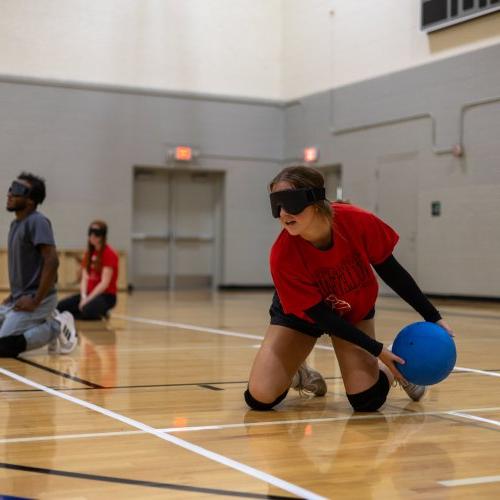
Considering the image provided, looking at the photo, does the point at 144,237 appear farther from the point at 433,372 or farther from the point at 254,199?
the point at 433,372

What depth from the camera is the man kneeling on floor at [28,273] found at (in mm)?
6496

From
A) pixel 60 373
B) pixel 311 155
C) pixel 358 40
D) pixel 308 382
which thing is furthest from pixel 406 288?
pixel 311 155

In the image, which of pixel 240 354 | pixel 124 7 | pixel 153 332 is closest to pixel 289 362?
pixel 240 354

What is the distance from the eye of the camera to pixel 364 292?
176 inches

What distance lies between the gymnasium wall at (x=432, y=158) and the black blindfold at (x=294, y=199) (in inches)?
395

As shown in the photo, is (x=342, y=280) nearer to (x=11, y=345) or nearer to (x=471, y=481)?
(x=471, y=481)

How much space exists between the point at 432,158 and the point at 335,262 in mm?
10922

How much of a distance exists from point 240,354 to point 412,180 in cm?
902

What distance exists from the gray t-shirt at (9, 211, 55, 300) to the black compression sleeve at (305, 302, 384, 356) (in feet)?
9.35

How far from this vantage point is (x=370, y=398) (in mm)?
4414

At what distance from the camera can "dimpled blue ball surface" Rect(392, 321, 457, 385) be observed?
13.8ft

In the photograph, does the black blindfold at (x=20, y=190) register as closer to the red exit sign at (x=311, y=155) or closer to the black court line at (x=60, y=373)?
the black court line at (x=60, y=373)

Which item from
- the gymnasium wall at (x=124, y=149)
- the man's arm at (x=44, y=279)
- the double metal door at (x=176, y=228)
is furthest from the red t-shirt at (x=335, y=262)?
the double metal door at (x=176, y=228)

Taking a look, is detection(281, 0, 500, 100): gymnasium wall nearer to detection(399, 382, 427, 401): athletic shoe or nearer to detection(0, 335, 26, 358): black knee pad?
detection(0, 335, 26, 358): black knee pad
